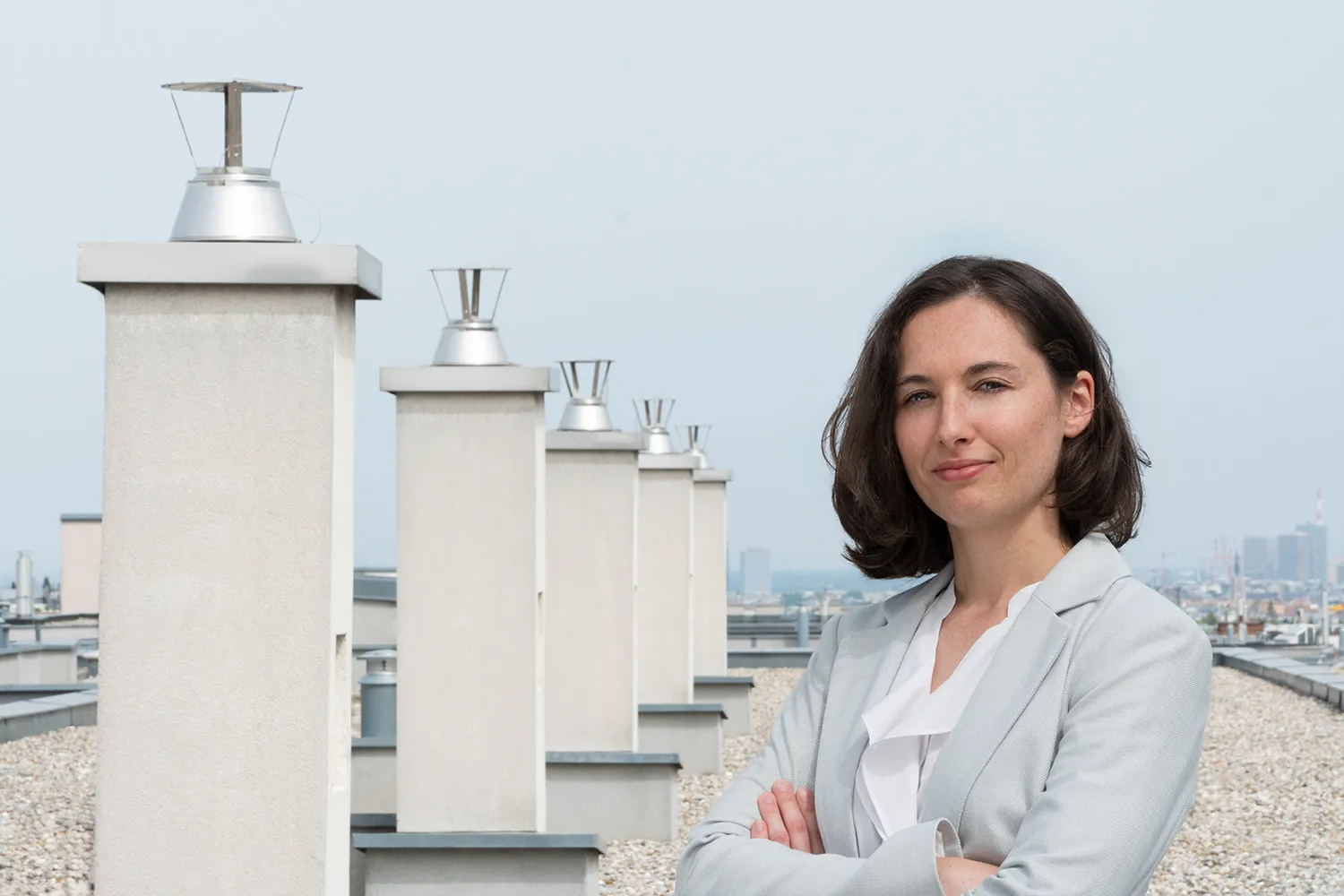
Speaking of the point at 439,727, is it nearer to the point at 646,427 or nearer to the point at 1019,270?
the point at 1019,270

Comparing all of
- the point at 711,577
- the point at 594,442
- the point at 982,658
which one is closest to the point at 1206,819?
the point at 594,442

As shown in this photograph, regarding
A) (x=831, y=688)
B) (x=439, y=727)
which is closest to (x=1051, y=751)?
(x=831, y=688)

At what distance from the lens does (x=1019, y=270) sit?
7.77ft

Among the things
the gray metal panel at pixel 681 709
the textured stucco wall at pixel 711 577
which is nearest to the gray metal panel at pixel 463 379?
the gray metal panel at pixel 681 709

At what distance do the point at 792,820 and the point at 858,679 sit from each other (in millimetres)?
234

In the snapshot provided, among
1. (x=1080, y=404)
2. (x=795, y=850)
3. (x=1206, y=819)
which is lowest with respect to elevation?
(x=1206, y=819)

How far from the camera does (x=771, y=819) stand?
246 cm

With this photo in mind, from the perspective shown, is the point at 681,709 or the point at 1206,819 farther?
the point at 681,709

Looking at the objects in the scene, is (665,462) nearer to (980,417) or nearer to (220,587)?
(220,587)

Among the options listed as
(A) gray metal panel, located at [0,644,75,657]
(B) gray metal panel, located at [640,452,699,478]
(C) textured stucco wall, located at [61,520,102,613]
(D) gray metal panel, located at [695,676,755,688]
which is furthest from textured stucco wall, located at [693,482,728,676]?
(C) textured stucco wall, located at [61,520,102,613]

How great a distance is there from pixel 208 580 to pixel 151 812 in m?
0.83

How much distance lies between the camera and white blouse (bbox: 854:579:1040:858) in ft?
7.50

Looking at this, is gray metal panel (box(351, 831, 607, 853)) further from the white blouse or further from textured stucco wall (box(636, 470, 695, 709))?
textured stucco wall (box(636, 470, 695, 709))

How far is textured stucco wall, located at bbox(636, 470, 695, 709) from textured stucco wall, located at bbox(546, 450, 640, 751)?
304 cm
